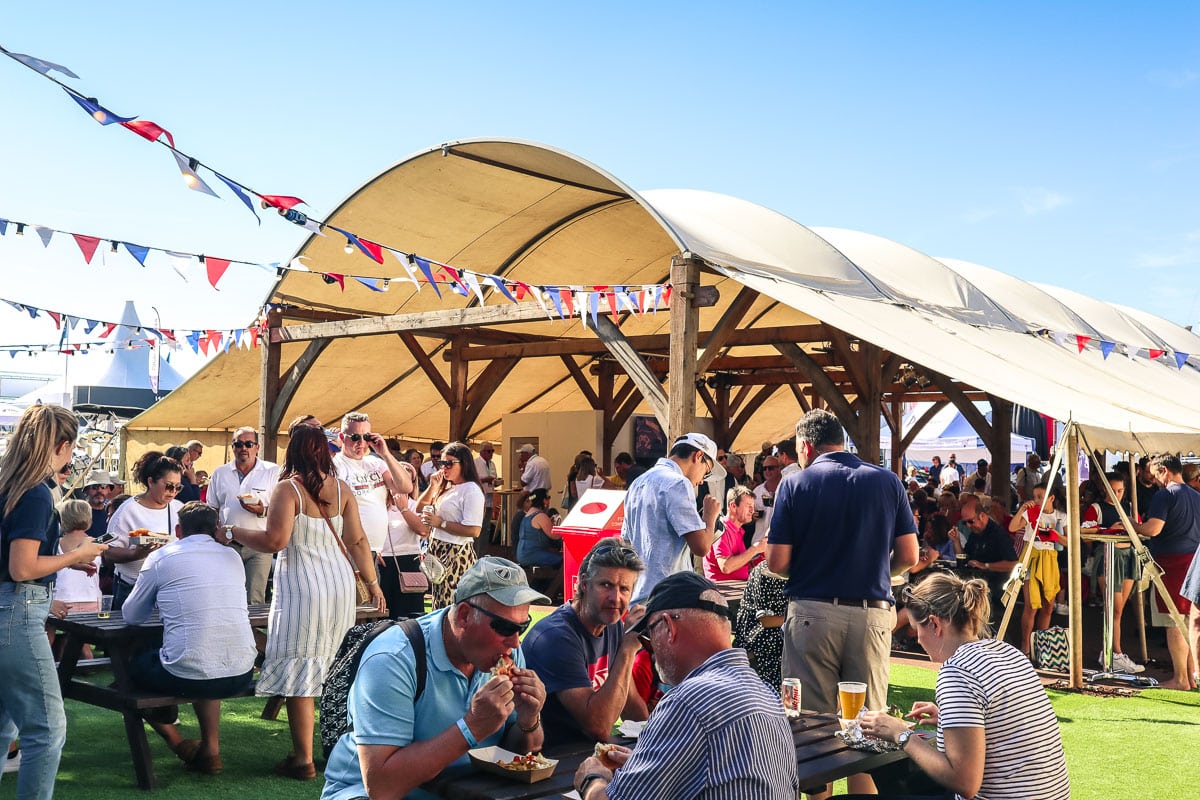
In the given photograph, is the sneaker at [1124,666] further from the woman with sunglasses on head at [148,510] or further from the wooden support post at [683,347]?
the woman with sunglasses on head at [148,510]

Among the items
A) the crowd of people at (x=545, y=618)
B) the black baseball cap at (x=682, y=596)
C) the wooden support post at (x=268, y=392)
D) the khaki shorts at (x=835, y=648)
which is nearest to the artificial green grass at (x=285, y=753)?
the crowd of people at (x=545, y=618)

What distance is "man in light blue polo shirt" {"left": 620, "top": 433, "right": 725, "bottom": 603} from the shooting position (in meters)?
4.98

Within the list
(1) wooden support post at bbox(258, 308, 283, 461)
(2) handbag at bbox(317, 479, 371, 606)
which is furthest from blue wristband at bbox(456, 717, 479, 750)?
(1) wooden support post at bbox(258, 308, 283, 461)

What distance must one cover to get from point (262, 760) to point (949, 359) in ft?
18.4

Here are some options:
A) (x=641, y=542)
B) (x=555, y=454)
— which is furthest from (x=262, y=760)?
(x=555, y=454)

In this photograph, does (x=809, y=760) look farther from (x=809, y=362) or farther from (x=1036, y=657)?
(x=809, y=362)

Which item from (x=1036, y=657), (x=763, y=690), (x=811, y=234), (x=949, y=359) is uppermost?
(x=811, y=234)

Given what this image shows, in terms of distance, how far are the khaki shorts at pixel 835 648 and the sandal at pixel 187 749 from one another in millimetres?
2669

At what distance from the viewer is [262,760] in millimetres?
5008

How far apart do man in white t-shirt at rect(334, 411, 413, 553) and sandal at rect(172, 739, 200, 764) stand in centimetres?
160

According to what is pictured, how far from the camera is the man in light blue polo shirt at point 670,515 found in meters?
4.98

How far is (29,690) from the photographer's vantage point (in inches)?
137

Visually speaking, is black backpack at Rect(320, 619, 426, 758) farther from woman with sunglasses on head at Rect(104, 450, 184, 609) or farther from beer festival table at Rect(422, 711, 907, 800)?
woman with sunglasses on head at Rect(104, 450, 184, 609)

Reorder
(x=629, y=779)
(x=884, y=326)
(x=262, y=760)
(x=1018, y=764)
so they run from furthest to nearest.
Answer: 1. (x=884, y=326)
2. (x=262, y=760)
3. (x=1018, y=764)
4. (x=629, y=779)
